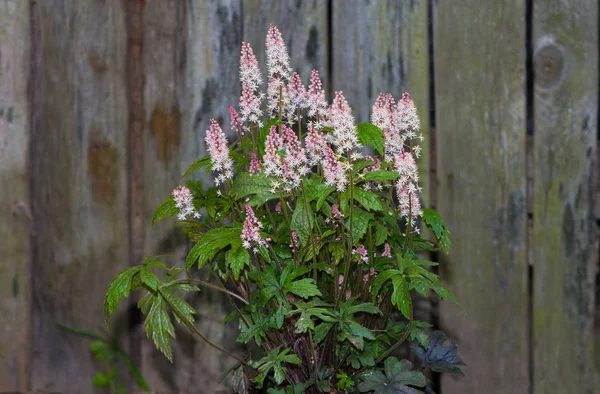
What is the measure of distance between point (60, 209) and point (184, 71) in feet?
2.18

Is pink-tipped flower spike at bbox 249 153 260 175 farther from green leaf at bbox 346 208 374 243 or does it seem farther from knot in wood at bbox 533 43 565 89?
knot in wood at bbox 533 43 565 89

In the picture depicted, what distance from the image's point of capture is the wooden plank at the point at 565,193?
7.29 ft

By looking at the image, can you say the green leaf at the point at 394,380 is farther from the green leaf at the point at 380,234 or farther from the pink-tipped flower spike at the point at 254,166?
the pink-tipped flower spike at the point at 254,166

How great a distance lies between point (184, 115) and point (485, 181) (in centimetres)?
103

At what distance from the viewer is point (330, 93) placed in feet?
7.88

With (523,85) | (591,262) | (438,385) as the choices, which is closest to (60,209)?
(438,385)

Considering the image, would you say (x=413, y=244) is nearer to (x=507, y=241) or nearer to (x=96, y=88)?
(x=507, y=241)

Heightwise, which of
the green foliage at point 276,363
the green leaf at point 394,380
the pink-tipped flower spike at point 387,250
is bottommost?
the green leaf at point 394,380

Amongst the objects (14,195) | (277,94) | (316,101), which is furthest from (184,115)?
(316,101)

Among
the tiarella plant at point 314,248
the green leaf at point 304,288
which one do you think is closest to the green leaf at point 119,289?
the tiarella plant at point 314,248

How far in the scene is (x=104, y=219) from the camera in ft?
A: 8.45

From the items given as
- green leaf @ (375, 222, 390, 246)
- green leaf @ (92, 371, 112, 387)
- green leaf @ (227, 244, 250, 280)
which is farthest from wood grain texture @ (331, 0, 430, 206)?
green leaf @ (92, 371, 112, 387)

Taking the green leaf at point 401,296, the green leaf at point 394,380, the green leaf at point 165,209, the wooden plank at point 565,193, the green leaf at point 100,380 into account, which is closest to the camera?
the green leaf at point 401,296

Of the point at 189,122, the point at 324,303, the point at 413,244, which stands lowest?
the point at 324,303
